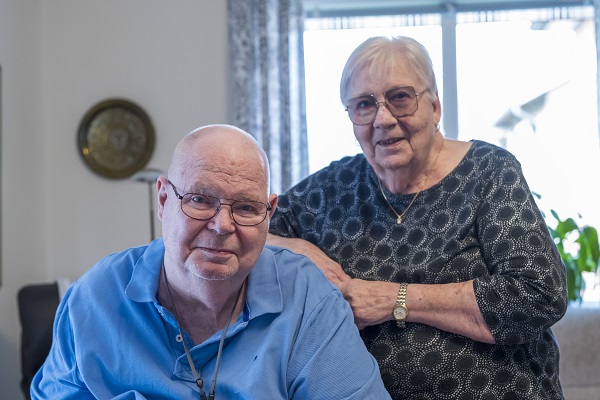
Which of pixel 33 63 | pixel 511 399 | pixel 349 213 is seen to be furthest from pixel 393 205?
pixel 33 63

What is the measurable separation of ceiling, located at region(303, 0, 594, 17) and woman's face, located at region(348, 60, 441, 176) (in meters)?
3.19

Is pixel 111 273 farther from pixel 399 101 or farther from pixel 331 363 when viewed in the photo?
pixel 399 101

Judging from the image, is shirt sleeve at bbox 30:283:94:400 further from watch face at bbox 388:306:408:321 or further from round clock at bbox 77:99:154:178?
round clock at bbox 77:99:154:178

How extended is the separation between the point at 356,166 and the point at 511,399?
0.75m

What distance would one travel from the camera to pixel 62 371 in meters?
1.63

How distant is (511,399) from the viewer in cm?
177

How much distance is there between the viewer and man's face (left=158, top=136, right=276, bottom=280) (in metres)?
1.52

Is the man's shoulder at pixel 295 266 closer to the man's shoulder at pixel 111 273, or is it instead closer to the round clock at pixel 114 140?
the man's shoulder at pixel 111 273

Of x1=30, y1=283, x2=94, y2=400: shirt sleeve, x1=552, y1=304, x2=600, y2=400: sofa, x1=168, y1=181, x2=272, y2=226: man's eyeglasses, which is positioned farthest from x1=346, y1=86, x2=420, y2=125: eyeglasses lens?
x1=552, y1=304, x2=600, y2=400: sofa

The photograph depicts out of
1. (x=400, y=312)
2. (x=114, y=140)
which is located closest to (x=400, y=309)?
(x=400, y=312)

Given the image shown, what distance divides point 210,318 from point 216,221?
252mm

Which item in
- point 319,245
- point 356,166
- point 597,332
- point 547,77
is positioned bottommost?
point 597,332

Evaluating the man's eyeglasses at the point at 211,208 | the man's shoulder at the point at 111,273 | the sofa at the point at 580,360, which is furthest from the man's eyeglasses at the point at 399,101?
the sofa at the point at 580,360

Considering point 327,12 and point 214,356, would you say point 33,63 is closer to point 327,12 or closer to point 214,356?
point 327,12
